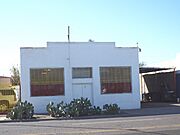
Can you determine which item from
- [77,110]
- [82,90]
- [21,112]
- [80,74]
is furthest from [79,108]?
[80,74]

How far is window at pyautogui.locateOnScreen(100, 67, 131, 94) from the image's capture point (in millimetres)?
36031

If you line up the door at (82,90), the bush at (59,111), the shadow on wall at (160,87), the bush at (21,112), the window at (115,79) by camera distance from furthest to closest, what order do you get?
1. the shadow on wall at (160,87)
2. the window at (115,79)
3. the door at (82,90)
4. the bush at (59,111)
5. the bush at (21,112)

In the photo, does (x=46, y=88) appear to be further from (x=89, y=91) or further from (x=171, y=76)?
(x=171, y=76)

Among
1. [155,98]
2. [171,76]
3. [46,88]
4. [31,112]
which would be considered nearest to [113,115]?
[31,112]

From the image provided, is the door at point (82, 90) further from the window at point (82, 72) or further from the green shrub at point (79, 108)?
the green shrub at point (79, 108)

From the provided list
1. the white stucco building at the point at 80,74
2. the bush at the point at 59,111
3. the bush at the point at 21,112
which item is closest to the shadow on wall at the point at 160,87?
the white stucco building at the point at 80,74

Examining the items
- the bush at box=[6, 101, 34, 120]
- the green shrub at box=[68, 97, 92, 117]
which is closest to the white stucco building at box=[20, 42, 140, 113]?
the green shrub at box=[68, 97, 92, 117]

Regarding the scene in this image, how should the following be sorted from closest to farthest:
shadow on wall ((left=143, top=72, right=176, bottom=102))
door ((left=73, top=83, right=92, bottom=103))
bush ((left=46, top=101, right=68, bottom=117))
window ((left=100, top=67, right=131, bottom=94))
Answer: bush ((left=46, top=101, right=68, bottom=117)), door ((left=73, top=83, right=92, bottom=103)), window ((left=100, top=67, right=131, bottom=94)), shadow on wall ((left=143, top=72, right=176, bottom=102))

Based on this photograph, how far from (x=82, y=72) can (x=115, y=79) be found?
299cm

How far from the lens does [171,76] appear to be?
148 ft

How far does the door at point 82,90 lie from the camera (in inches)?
1389

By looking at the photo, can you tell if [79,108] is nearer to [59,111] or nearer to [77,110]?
[77,110]

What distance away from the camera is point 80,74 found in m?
35.5

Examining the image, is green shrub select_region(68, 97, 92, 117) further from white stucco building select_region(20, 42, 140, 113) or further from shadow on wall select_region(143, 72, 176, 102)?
shadow on wall select_region(143, 72, 176, 102)
